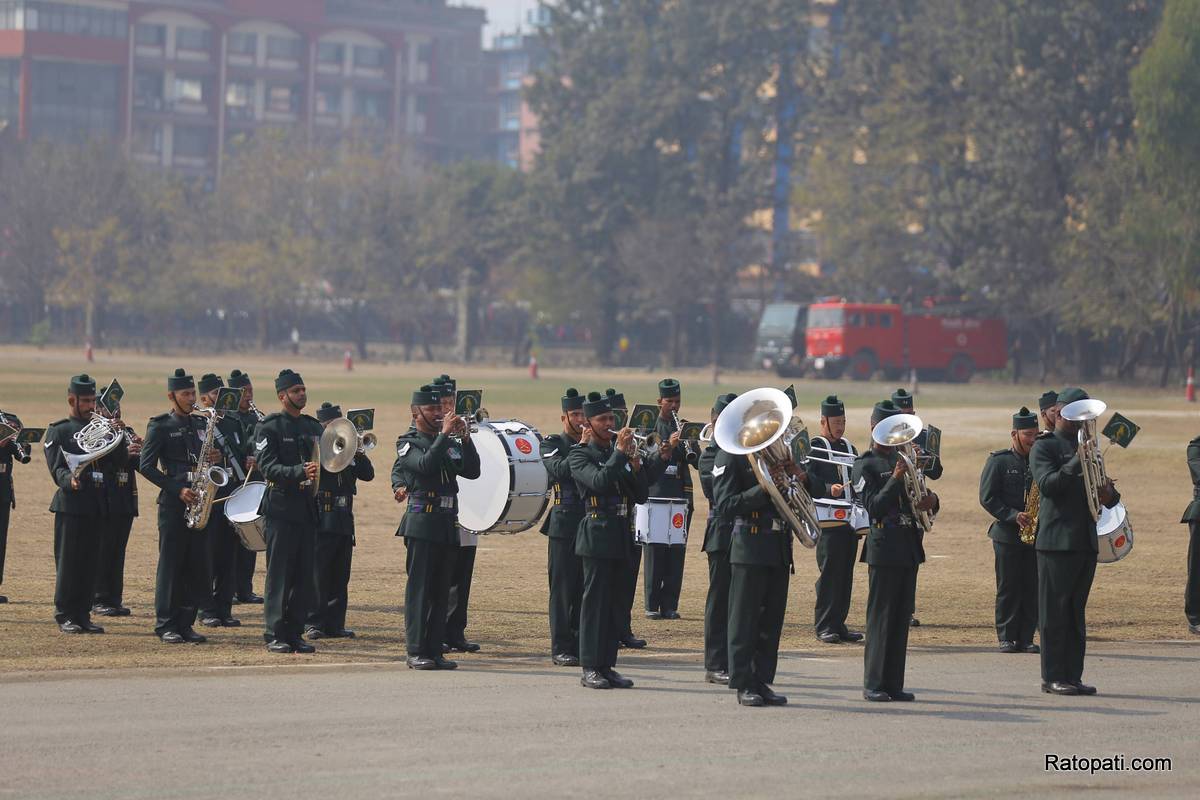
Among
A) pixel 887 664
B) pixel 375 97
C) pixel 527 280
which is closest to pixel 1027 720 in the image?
pixel 887 664

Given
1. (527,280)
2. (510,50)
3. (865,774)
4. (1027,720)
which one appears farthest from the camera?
(510,50)

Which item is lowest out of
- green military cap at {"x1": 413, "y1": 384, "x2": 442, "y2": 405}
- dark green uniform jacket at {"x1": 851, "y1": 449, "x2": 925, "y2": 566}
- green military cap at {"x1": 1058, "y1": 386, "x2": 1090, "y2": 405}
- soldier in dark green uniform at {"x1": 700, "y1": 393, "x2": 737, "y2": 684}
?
soldier in dark green uniform at {"x1": 700, "y1": 393, "x2": 737, "y2": 684}

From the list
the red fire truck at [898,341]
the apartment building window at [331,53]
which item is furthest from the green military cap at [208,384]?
the apartment building window at [331,53]

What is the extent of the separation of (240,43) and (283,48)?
3.52 meters

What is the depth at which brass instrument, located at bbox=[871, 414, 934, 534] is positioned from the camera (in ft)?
39.6

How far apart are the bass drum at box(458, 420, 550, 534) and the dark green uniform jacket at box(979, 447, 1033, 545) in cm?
346

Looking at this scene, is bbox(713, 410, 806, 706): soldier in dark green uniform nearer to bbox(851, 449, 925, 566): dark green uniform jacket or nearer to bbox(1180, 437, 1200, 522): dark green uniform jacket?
bbox(851, 449, 925, 566): dark green uniform jacket

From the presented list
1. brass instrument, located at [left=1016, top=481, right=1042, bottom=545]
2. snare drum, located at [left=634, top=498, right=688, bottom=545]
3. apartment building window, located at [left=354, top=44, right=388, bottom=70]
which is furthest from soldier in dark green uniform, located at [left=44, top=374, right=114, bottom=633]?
apartment building window, located at [left=354, top=44, right=388, bottom=70]

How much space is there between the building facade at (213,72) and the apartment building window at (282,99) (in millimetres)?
69

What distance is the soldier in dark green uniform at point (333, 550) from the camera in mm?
14516

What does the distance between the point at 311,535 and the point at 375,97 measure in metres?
126

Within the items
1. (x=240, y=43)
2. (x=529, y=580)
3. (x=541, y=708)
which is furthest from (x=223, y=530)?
(x=240, y=43)

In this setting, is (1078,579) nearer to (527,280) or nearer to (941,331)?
(941,331)

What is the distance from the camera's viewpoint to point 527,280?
90.9 meters
